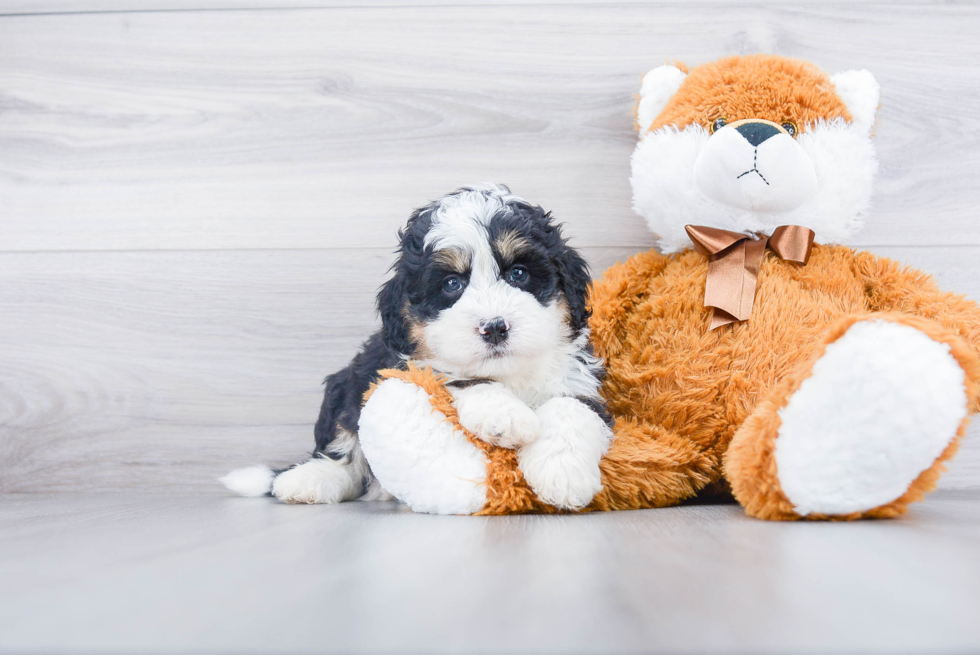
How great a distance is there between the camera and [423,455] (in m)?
1.05

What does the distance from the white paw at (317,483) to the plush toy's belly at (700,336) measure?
54cm

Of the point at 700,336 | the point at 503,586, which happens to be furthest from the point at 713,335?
the point at 503,586

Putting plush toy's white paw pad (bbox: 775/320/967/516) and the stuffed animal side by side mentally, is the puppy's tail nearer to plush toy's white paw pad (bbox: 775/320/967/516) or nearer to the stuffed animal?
the stuffed animal

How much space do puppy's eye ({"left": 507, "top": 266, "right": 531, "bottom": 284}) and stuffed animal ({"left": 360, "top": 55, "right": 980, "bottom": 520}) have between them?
21 cm

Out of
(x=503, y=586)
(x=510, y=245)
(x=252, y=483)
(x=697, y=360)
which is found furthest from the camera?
(x=252, y=483)

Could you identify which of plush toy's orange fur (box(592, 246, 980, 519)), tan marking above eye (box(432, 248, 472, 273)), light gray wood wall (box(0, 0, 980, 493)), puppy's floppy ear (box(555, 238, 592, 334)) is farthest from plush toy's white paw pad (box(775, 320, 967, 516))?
light gray wood wall (box(0, 0, 980, 493))

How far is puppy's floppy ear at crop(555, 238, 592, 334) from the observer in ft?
3.88

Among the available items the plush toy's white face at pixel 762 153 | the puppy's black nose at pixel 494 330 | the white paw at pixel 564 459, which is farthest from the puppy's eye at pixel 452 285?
the plush toy's white face at pixel 762 153

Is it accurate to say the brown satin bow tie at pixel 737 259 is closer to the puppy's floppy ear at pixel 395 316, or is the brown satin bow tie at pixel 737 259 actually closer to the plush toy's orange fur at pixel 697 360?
the plush toy's orange fur at pixel 697 360

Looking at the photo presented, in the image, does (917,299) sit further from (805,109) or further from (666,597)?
(666,597)

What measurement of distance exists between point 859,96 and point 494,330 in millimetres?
869

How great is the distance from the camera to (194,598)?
65 cm

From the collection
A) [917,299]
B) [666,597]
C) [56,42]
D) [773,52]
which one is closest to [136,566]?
[666,597]

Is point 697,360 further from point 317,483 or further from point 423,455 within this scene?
point 317,483
